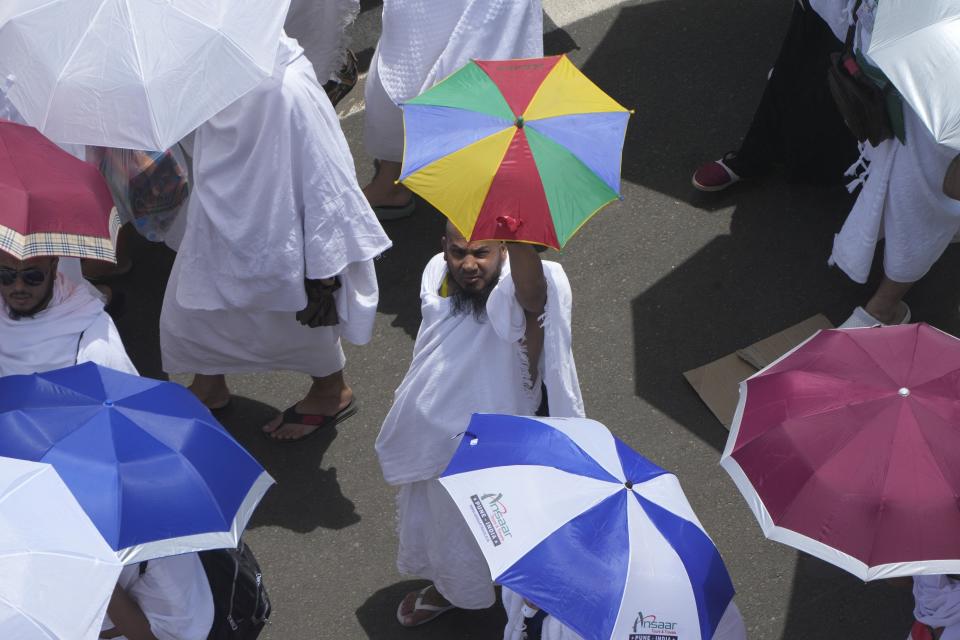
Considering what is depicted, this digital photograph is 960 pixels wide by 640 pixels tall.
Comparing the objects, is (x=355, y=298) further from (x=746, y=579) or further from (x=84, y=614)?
(x=84, y=614)

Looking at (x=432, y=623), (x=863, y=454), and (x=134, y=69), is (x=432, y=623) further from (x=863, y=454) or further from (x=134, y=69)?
(x=134, y=69)

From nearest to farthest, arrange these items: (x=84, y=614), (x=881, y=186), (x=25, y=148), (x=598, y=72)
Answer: (x=84, y=614) → (x=25, y=148) → (x=881, y=186) → (x=598, y=72)

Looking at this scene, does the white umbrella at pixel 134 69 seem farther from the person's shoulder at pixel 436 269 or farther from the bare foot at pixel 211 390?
the bare foot at pixel 211 390

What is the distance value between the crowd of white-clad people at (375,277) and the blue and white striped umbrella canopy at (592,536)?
269 millimetres

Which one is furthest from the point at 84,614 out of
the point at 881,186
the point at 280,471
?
the point at 881,186

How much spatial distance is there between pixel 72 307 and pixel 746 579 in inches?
104

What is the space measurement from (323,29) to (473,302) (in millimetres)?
2458

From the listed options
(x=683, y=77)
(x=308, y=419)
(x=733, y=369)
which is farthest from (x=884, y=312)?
(x=308, y=419)

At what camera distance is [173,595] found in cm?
336

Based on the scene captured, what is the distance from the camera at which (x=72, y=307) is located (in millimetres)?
3816

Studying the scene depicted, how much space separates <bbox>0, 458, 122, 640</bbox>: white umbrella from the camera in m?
2.63

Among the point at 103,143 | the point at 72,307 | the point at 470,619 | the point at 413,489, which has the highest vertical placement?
the point at 103,143

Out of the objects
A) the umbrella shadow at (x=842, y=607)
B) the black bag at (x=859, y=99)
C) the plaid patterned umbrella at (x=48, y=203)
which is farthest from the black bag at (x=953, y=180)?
the plaid patterned umbrella at (x=48, y=203)


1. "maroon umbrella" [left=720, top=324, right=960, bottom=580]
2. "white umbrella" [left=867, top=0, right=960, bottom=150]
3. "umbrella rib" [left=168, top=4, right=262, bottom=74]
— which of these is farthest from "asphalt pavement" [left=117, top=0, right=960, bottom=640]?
"umbrella rib" [left=168, top=4, right=262, bottom=74]
